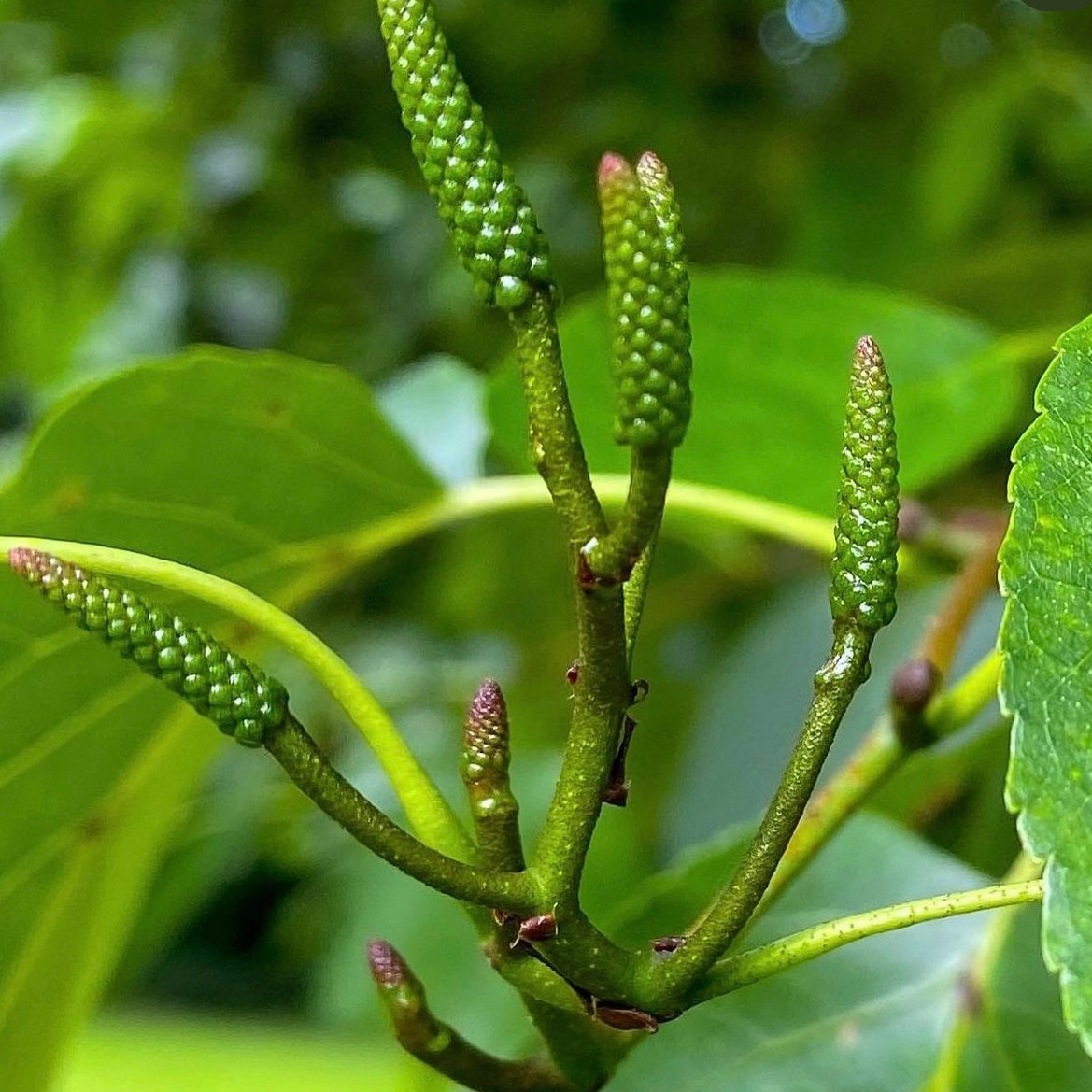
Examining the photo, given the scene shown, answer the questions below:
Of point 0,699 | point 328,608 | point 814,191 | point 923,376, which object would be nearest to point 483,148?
point 0,699

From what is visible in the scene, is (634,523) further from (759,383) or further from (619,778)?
(759,383)

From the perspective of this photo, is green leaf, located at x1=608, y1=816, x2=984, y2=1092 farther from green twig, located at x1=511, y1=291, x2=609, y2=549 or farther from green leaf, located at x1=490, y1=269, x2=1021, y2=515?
green twig, located at x1=511, y1=291, x2=609, y2=549

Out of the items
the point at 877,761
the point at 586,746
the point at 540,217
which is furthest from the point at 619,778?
the point at 540,217

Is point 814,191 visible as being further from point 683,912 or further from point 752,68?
point 683,912

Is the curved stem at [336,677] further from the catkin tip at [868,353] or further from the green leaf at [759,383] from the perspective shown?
the green leaf at [759,383]

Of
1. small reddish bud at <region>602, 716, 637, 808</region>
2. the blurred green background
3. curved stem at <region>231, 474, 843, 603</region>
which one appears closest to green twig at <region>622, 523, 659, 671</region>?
small reddish bud at <region>602, 716, 637, 808</region>

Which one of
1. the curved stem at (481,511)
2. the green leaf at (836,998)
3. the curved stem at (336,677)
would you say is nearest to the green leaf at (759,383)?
the curved stem at (481,511)

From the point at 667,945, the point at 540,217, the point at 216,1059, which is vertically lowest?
the point at 216,1059
